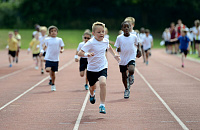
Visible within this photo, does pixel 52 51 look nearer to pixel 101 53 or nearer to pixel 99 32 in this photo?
pixel 101 53

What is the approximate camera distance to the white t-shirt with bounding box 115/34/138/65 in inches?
437

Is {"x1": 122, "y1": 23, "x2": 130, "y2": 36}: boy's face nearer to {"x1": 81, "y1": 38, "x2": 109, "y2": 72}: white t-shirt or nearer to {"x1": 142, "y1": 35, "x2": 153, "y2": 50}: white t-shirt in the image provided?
{"x1": 81, "y1": 38, "x2": 109, "y2": 72}: white t-shirt

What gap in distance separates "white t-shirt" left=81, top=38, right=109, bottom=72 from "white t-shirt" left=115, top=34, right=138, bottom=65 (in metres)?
2.18

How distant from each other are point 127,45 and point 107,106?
1.86m

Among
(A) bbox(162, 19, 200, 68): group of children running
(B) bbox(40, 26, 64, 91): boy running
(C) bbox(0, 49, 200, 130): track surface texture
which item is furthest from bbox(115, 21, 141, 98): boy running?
(A) bbox(162, 19, 200, 68): group of children running

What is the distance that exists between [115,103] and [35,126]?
2.95 m

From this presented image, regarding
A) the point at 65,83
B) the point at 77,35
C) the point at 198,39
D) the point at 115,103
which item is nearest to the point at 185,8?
the point at 77,35

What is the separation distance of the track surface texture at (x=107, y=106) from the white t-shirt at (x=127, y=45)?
101cm

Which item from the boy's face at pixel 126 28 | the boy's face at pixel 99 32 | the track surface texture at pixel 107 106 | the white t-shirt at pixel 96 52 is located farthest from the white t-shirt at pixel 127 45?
the boy's face at pixel 99 32

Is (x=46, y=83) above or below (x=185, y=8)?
below

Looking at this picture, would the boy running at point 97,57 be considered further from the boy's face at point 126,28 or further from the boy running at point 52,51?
the boy running at point 52,51

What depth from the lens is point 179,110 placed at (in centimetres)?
942

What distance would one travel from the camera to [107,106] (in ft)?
32.7

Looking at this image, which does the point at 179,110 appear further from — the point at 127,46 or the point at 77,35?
the point at 77,35
